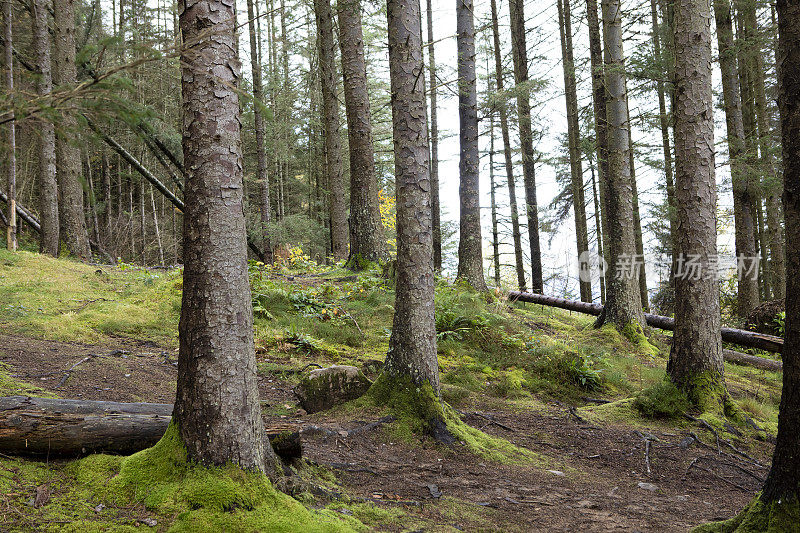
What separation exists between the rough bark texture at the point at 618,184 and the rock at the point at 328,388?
22.6ft

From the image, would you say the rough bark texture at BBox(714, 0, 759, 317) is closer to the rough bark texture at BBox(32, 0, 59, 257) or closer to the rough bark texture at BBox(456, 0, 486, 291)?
the rough bark texture at BBox(456, 0, 486, 291)

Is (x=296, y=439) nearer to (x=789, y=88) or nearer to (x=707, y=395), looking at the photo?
(x=789, y=88)

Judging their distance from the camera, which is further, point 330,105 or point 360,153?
point 330,105

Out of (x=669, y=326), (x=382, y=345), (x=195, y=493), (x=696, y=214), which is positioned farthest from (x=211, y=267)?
(x=669, y=326)

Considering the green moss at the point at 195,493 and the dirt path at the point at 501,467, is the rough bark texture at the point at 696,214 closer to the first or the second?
the dirt path at the point at 501,467

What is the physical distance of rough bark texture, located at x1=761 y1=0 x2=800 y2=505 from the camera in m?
2.43

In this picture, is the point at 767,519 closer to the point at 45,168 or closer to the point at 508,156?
the point at 45,168

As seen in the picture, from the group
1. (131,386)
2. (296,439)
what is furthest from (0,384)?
(296,439)

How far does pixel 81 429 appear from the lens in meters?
3.07

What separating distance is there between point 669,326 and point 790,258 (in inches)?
391

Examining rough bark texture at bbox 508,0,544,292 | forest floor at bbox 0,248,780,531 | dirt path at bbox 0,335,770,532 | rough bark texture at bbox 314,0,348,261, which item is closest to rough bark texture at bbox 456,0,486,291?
forest floor at bbox 0,248,780,531

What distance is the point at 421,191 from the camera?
4844 mm

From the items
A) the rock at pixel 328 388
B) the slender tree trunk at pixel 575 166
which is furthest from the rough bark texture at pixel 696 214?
the slender tree trunk at pixel 575 166

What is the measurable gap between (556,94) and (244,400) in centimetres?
1638
